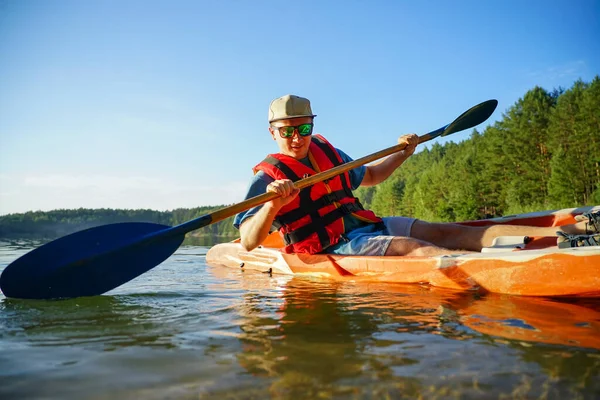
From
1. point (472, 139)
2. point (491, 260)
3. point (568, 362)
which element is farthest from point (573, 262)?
point (472, 139)

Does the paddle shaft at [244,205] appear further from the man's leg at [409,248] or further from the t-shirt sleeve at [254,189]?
the man's leg at [409,248]

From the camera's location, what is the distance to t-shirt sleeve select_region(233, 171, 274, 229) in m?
3.90

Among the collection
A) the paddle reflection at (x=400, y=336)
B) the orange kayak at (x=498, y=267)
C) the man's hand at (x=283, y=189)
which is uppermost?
the man's hand at (x=283, y=189)

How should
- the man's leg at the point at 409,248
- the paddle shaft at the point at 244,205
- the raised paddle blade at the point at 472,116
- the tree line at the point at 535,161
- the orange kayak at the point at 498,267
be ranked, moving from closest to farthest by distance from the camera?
the orange kayak at the point at 498,267 < the paddle shaft at the point at 244,205 < the man's leg at the point at 409,248 < the raised paddle blade at the point at 472,116 < the tree line at the point at 535,161

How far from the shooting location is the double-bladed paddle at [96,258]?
3166mm

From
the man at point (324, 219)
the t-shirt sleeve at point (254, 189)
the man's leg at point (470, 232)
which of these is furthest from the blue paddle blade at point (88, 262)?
the man's leg at point (470, 232)

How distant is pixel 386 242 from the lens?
391 cm

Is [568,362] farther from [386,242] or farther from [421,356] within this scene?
[386,242]

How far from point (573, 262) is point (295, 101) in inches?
99.5

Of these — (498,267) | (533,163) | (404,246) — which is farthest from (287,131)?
(533,163)

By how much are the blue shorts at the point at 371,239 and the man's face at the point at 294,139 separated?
0.92m

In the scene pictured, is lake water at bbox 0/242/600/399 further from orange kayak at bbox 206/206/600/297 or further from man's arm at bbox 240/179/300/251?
man's arm at bbox 240/179/300/251

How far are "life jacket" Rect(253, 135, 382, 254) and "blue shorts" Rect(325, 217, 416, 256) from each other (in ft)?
0.29

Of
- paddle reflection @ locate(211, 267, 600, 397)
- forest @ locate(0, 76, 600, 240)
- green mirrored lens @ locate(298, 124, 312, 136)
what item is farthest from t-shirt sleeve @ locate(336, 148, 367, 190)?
forest @ locate(0, 76, 600, 240)
